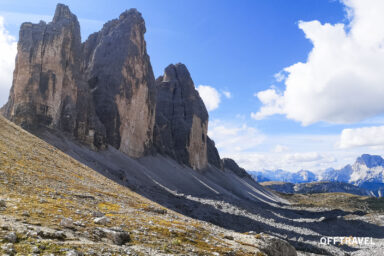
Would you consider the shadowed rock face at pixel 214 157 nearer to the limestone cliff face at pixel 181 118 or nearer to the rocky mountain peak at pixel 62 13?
the limestone cliff face at pixel 181 118

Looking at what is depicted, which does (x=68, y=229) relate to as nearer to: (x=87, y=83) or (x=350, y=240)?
(x=350, y=240)

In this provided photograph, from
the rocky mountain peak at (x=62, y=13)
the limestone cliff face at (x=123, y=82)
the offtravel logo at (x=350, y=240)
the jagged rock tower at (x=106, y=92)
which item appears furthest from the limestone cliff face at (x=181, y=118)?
the offtravel logo at (x=350, y=240)

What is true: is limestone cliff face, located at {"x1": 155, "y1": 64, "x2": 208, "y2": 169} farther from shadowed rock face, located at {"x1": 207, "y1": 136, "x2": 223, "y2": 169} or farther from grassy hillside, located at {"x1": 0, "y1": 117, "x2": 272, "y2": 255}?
grassy hillside, located at {"x1": 0, "y1": 117, "x2": 272, "y2": 255}

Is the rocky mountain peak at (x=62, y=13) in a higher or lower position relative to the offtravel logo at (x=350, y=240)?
higher

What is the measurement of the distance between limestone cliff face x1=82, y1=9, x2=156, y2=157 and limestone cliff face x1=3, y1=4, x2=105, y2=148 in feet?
37.6

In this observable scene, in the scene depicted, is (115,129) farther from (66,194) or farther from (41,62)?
(66,194)

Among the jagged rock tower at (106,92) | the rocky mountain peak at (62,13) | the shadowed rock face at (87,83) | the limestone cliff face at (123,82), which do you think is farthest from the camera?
the limestone cliff face at (123,82)

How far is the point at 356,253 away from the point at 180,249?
41.7 metres

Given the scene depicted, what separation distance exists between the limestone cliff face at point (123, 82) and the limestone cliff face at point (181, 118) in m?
20.1

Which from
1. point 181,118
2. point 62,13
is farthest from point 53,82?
point 181,118

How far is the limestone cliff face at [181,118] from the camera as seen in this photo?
128m

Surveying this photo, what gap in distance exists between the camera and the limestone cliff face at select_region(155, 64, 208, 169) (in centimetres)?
12794

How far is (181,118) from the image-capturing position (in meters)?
138

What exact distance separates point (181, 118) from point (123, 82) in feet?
158
